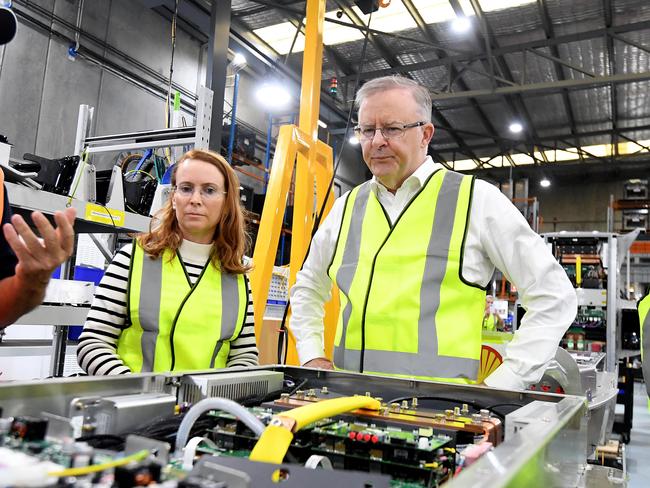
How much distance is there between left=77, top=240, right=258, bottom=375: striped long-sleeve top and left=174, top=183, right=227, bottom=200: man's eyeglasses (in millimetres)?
159

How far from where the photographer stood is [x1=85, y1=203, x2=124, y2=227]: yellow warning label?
111 inches

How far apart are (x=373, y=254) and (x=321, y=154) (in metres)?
1.73

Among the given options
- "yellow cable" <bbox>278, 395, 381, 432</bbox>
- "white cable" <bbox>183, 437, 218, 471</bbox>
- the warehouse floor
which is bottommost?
the warehouse floor

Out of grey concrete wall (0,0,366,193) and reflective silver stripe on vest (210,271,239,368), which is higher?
grey concrete wall (0,0,366,193)

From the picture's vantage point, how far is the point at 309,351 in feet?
6.33

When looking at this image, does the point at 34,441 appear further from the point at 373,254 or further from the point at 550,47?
the point at 550,47

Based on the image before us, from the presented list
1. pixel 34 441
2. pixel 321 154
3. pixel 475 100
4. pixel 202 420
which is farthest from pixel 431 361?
pixel 475 100

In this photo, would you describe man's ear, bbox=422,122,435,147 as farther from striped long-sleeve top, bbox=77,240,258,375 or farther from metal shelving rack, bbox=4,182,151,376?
metal shelving rack, bbox=4,182,151,376

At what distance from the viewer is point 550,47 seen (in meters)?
9.11

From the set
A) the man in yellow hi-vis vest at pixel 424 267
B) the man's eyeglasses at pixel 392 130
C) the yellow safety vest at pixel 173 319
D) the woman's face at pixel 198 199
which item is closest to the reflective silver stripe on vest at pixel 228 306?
the yellow safety vest at pixel 173 319

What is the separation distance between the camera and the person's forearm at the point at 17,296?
4.33ft

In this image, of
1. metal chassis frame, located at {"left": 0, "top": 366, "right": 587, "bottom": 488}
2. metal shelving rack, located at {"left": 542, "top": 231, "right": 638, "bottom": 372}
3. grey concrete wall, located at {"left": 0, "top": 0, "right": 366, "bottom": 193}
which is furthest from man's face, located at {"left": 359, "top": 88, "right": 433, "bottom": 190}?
grey concrete wall, located at {"left": 0, "top": 0, "right": 366, "bottom": 193}

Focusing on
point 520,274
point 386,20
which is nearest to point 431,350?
point 520,274

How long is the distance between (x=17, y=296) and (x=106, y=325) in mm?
335
